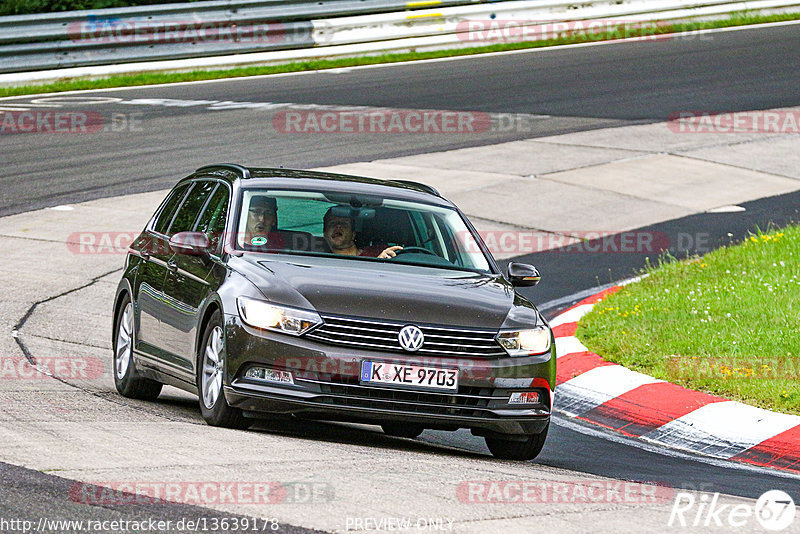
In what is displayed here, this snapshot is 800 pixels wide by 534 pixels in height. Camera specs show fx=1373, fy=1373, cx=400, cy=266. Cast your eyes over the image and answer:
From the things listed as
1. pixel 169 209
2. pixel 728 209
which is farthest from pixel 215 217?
pixel 728 209

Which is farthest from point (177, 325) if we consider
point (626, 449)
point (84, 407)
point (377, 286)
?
point (626, 449)

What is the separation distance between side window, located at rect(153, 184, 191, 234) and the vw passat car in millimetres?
359

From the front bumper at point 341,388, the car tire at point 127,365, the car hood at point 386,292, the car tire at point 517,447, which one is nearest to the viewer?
the front bumper at point 341,388

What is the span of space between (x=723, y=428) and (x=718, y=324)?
2.27m

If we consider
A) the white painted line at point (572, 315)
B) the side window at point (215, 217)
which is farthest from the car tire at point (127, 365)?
the white painted line at point (572, 315)

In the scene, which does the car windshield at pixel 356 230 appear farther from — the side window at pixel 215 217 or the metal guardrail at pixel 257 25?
the metal guardrail at pixel 257 25

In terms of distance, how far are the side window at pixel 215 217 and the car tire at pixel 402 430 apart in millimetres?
1548

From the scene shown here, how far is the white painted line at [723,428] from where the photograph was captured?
856 cm

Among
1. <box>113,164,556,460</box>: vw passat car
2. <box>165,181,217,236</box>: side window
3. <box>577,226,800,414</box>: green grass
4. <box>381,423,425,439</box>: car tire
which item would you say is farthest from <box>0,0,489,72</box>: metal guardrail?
<box>381,423,425,439</box>: car tire

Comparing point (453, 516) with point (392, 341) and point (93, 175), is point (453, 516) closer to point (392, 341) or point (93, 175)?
point (392, 341)

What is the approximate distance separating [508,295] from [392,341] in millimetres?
1080

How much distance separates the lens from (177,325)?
8.47 meters

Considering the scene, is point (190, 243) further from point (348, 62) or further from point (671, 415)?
point (348, 62)

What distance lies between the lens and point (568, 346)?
440 inches
